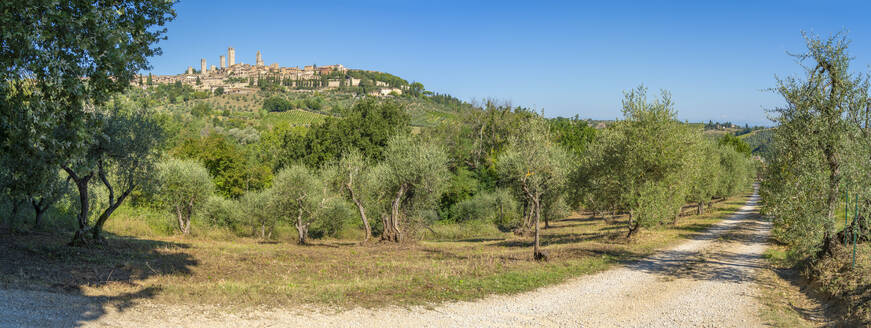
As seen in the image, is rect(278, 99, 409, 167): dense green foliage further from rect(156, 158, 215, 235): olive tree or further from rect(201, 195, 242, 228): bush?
rect(156, 158, 215, 235): olive tree

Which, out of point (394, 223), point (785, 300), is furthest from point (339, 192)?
point (785, 300)

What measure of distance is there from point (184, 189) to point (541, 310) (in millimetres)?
28910

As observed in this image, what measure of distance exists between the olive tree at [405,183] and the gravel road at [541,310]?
1338 cm

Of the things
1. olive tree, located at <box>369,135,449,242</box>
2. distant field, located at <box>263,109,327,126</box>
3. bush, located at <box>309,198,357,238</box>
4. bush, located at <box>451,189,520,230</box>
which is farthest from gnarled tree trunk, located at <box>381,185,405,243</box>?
distant field, located at <box>263,109,327,126</box>

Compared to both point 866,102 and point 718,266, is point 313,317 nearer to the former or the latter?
point 718,266

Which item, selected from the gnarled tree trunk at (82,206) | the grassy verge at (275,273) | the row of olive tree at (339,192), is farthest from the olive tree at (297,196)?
the gnarled tree trunk at (82,206)

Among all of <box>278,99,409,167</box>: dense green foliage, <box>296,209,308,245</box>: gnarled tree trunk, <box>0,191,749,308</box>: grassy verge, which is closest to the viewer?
<box>0,191,749,308</box>: grassy verge

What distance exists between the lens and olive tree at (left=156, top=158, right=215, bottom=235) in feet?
103

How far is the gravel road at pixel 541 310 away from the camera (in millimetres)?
9203

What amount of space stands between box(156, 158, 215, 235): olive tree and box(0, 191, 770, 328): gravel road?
2348cm

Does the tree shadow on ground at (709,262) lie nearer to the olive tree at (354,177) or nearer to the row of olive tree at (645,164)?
the row of olive tree at (645,164)

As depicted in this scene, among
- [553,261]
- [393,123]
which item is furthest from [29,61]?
[393,123]

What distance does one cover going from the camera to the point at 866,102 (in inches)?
567

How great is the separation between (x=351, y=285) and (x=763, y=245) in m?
23.9
